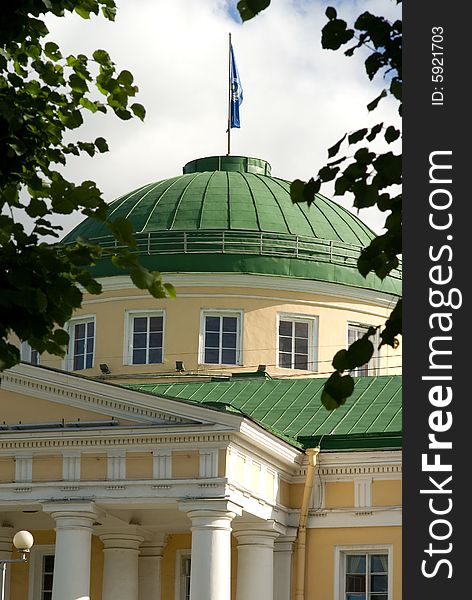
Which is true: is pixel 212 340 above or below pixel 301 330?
below

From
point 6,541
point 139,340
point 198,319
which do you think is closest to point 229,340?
point 198,319

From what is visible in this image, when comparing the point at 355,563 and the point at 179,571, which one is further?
the point at 179,571

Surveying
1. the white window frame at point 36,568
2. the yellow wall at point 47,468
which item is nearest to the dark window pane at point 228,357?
the white window frame at point 36,568

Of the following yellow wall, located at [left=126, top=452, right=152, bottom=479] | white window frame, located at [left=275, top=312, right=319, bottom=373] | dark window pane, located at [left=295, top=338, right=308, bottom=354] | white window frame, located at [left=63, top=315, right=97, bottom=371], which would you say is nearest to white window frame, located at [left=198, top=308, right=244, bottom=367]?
white window frame, located at [left=275, top=312, right=319, bottom=373]

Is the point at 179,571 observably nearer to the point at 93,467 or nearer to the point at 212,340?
the point at 93,467

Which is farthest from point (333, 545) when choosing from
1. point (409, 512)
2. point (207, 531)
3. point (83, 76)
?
point (409, 512)

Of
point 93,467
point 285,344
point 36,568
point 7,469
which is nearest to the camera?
point 93,467

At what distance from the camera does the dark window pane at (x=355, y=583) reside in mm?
27234

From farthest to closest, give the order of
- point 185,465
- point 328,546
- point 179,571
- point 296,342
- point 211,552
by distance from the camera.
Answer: point 296,342
point 179,571
point 328,546
point 185,465
point 211,552

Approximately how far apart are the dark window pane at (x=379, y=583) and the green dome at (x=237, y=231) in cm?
762

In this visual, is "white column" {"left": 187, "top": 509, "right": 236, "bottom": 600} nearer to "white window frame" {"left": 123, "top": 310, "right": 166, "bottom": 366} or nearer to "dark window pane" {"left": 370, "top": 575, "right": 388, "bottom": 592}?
"dark window pane" {"left": 370, "top": 575, "right": 388, "bottom": 592}

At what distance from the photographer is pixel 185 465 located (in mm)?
25281

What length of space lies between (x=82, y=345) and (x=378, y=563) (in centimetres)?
937

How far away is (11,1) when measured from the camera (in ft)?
30.6
